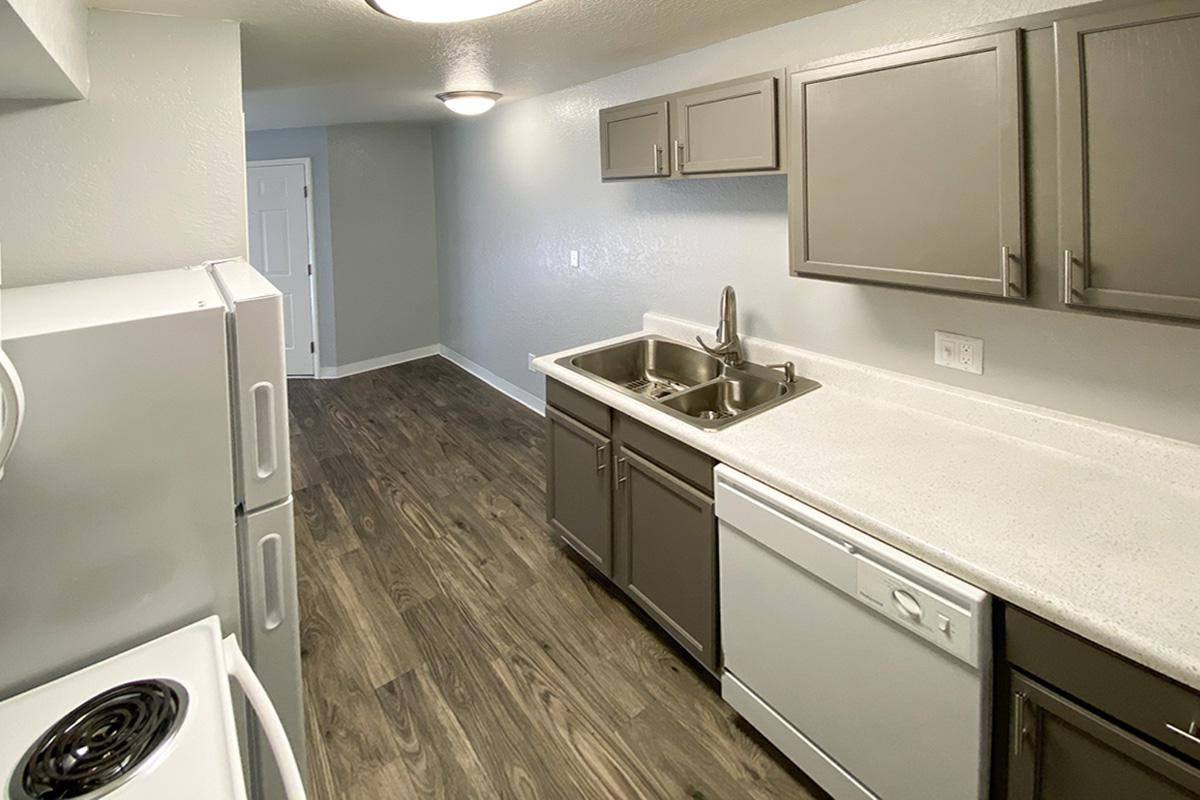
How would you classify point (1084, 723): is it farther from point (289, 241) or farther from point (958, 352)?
point (289, 241)

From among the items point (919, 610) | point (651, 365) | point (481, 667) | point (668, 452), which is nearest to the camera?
point (919, 610)

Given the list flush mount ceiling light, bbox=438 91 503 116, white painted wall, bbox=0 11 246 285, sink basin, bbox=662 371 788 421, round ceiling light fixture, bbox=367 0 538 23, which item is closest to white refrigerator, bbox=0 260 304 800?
white painted wall, bbox=0 11 246 285

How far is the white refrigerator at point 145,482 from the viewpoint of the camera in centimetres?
115

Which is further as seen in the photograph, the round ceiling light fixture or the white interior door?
the white interior door

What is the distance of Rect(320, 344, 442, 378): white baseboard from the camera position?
5891 millimetres

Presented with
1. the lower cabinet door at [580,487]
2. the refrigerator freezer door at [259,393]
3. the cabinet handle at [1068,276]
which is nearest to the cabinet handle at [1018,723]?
the cabinet handle at [1068,276]

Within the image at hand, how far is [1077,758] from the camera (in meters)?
1.20

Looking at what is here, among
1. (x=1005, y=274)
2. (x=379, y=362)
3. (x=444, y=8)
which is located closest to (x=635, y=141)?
(x=444, y=8)

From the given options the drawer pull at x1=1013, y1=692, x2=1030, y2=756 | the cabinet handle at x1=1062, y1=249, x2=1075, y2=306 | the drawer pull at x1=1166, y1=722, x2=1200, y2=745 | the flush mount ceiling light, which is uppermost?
the flush mount ceiling light

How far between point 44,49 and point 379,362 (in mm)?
5069

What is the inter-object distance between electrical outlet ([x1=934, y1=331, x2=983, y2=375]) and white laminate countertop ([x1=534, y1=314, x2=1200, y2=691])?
79mm

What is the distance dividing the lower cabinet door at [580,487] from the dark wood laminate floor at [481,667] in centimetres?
21

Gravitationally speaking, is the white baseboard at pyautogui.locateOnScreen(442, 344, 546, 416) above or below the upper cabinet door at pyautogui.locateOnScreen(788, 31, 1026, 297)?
below

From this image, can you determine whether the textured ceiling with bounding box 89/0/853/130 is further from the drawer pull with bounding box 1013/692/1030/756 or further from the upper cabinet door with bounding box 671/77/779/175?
the drawer pull with bounding box 1013/692/1030/756
